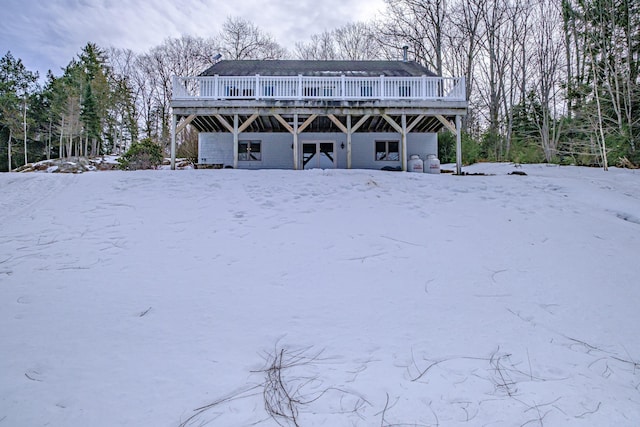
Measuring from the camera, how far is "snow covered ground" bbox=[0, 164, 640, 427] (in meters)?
2.07

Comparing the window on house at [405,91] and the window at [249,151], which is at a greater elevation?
the window on house at [405,91]

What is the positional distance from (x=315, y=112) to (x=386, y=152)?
441cm

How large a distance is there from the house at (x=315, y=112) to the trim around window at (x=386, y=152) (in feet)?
0.14

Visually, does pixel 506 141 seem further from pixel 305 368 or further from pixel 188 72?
pixel 188 72

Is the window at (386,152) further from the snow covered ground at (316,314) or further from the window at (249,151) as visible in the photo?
the snow covered ground at (316,314)

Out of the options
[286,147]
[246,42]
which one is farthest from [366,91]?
[246,42]

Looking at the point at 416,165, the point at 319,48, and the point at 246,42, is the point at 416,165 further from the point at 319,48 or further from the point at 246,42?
the point at 246,42

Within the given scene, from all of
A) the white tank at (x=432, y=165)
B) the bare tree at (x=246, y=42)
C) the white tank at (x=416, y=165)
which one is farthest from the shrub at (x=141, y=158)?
the bare tree at (x=246, y=42)

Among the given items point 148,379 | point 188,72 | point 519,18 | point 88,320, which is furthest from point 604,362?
point 188,72

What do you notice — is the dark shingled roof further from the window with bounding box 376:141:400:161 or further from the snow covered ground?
the snow covered ground

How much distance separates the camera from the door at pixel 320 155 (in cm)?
1426

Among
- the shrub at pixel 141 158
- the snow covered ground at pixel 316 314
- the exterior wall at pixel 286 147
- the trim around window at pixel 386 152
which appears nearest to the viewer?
the snow covered ground at pixel 316 314

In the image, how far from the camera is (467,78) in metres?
21.0

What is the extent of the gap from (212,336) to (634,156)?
14835 mm
